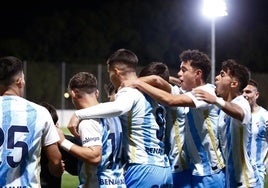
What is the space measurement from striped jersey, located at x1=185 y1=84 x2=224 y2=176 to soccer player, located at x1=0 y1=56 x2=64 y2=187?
1.83 m

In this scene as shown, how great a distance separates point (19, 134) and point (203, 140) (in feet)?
7.20

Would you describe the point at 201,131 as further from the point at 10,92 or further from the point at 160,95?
the point at 10,92

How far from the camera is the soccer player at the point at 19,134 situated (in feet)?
15.4

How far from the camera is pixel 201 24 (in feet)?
142

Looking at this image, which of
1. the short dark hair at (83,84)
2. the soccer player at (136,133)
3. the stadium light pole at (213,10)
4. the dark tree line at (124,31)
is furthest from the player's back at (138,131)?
the dark tree line at (124,31)

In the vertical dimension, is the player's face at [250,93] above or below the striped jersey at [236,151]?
above

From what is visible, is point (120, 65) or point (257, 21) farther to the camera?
point (257, 21)

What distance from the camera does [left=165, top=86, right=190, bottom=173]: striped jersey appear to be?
20.3ft

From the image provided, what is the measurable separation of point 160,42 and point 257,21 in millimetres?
8008

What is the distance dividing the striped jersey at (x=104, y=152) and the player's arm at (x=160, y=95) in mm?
344

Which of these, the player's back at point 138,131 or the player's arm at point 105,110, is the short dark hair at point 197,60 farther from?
the player's arm at point 105,110

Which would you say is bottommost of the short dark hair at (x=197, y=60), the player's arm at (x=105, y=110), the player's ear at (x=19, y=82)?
the player's arm at (x=105, y=110)

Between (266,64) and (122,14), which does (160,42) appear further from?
(266,64)

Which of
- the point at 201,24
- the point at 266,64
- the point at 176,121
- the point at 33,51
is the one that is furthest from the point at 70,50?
the point at 176,121
